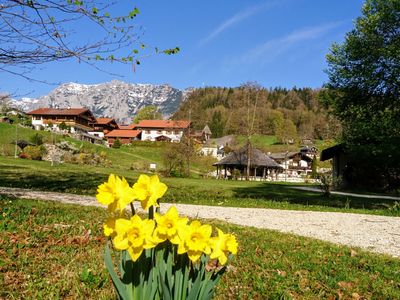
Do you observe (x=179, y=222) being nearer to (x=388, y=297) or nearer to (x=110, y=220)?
(x=110, y=220)

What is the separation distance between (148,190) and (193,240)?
353mm

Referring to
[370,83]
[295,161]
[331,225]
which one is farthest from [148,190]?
[295,161]

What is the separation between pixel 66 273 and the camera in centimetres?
421

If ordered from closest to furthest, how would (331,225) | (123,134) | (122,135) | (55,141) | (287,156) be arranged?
(331,225) → (55,141) → (287,156) → (122,135) → (123,134)

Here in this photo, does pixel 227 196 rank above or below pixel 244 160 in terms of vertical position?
below

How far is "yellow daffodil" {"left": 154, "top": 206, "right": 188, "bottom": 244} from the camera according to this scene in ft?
6.47

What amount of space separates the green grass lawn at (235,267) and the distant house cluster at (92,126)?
66774 millimetres

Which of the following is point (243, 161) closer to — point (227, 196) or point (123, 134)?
point (227, 196)

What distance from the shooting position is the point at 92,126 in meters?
96.9

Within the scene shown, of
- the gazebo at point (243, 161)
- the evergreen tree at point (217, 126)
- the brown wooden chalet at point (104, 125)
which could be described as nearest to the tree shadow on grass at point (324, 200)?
the gazebo at point (243, 161)

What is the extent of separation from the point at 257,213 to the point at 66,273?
8287mm

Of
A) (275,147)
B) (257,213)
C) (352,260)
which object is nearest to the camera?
(352,260)

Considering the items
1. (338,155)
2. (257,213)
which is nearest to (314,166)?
(338,155)

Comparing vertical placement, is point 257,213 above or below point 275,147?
below
